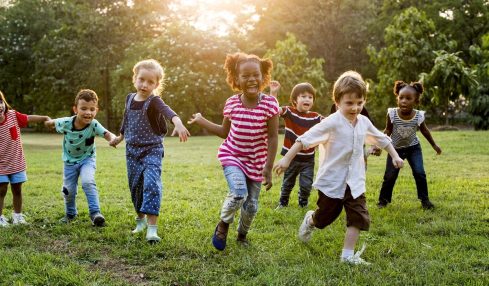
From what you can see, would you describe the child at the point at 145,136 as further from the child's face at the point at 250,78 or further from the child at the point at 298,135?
the child at the point at 298,135

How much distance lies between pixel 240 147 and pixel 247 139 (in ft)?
0.33

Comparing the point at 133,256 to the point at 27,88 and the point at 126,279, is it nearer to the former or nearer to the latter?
the point at 126,279

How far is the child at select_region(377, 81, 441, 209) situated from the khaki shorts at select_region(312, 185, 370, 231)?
93.1 inches

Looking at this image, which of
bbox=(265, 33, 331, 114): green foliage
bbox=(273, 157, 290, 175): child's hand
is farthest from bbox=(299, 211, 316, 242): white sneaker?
bbox=(265, 33, 331, 114): green foliage

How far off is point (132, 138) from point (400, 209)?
3.42 m

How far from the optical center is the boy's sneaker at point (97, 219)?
217 inches

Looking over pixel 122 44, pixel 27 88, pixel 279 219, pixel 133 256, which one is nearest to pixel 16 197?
pixel 133 256

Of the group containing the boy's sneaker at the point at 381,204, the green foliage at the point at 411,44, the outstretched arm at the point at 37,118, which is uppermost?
the green foliage at the point at 411,44

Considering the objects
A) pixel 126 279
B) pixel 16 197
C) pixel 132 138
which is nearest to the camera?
pixel 126 279

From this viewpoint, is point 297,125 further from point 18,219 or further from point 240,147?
point 18,219

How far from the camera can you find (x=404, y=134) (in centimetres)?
663

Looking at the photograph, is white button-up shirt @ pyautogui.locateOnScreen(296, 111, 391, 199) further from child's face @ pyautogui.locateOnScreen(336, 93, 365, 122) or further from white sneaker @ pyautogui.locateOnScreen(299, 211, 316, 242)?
white sneaker @ pyautogui.locateOnScreen(299, 211, 316, 242)

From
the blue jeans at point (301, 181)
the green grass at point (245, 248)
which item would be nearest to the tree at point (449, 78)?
the green grass at point (245, 248)

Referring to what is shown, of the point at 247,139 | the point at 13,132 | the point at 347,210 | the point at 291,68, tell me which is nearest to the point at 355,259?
Result: the point at 347,210
